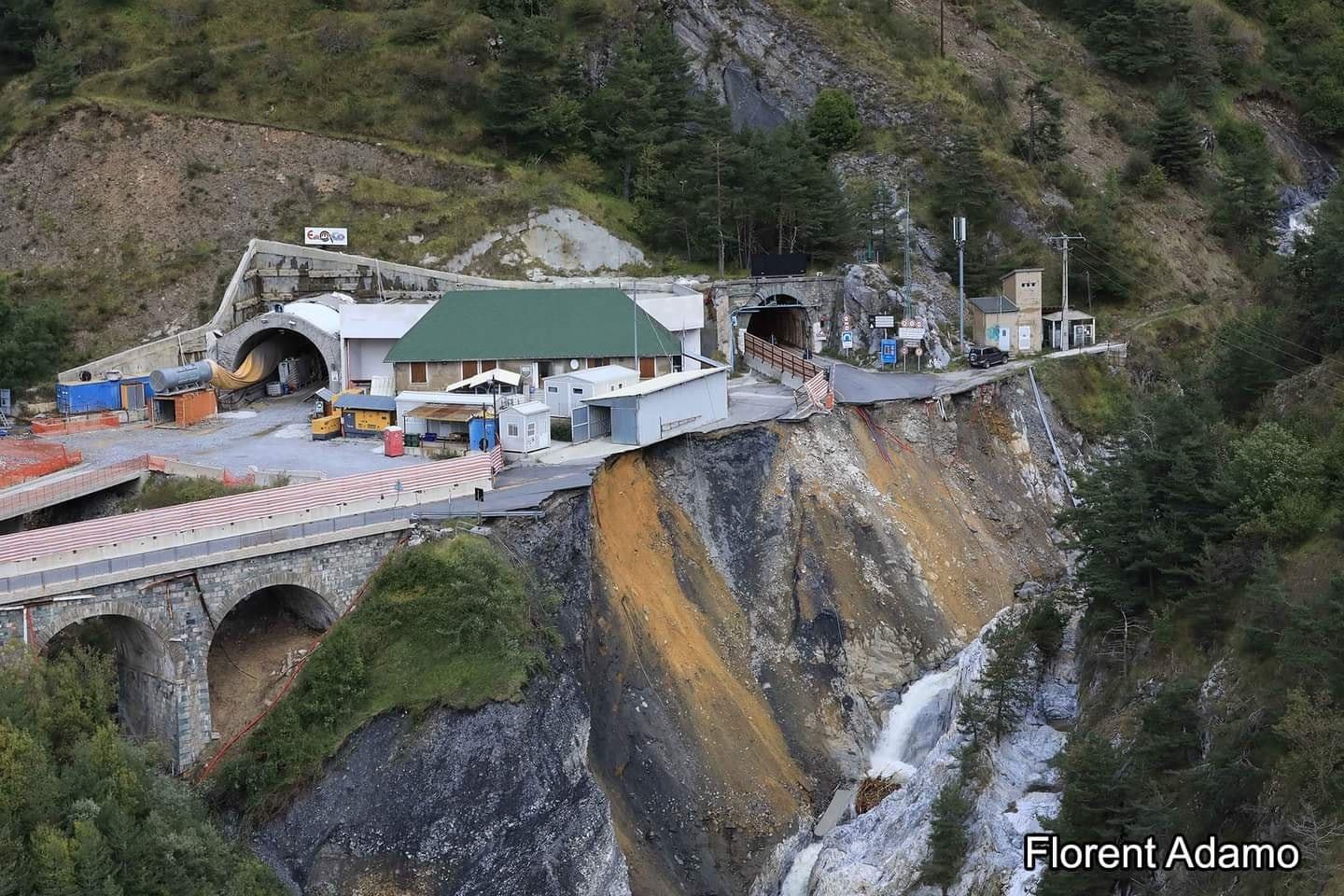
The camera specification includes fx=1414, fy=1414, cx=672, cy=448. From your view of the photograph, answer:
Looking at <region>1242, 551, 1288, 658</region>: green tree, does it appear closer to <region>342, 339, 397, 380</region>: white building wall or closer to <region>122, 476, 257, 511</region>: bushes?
<region>122, 476, 257, 511</region>: bushes

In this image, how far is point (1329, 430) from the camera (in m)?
37.2

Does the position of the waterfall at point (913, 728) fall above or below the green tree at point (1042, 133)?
below

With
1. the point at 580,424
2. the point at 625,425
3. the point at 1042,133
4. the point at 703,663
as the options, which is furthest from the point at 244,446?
the point at 1042,133

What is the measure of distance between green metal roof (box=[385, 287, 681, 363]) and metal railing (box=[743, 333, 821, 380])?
583 centimetres

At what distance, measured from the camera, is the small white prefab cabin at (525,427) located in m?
44.7

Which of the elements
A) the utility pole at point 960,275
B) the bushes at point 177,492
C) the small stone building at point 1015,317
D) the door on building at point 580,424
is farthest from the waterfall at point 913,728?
the small stone building at point 1015,317

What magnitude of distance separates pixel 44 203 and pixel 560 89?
2521cm

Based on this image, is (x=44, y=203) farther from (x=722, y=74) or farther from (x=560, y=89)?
(x=722, y=74)

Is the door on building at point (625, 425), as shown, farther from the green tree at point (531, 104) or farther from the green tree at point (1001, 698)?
the green tree at point (531, 104)

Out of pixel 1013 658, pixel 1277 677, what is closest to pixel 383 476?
pixel 1013 658

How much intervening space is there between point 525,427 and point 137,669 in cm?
1454

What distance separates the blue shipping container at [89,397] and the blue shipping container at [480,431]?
1484cm

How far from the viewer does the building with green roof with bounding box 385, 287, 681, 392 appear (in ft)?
172

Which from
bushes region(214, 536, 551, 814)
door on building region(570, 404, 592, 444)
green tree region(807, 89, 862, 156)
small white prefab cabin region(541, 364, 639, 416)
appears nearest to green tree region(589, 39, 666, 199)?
green tree region(807, 89, 862, 156)
